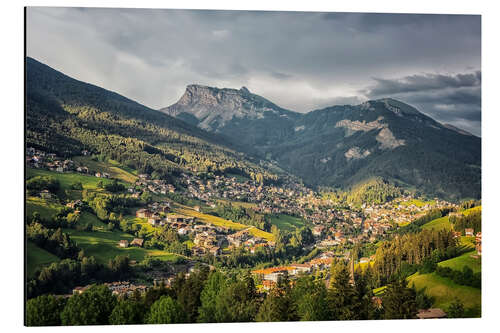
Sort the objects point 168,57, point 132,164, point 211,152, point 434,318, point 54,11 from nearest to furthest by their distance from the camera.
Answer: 1. point 434,318
2. point 54,11
3. point 168,57
4. point 132,164
5. point 211,152

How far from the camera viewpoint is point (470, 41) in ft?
47.1


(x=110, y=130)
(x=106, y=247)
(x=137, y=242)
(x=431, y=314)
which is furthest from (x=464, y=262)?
→ (x=110, y=130)

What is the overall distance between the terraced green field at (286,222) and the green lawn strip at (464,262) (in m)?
17.0

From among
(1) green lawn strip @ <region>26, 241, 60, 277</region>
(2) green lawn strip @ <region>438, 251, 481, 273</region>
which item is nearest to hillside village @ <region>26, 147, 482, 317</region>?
(2) green lawn strip @ <region>438, 251, 481, 273</region>

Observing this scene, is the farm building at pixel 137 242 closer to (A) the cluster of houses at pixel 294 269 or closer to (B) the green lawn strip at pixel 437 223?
(A) the cluster of houses at pixel 294 269

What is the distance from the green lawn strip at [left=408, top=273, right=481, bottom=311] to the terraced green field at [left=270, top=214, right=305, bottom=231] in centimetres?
1718

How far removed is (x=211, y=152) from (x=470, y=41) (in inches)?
2005

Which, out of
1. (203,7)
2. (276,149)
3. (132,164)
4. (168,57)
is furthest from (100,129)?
(276,149)

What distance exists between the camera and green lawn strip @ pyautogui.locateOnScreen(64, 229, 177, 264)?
57.9ft

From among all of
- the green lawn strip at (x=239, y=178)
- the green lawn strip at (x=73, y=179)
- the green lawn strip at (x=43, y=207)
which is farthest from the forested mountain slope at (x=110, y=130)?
the green lawn strip at (x=43, y=207)

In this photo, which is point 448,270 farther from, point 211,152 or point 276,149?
point 276,149

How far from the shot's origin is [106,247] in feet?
60.7

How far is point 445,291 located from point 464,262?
158 centimetres

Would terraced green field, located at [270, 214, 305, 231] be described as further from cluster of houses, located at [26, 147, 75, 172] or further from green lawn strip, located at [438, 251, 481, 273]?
green lawn strip, located at [438, 251, 481, 273]
